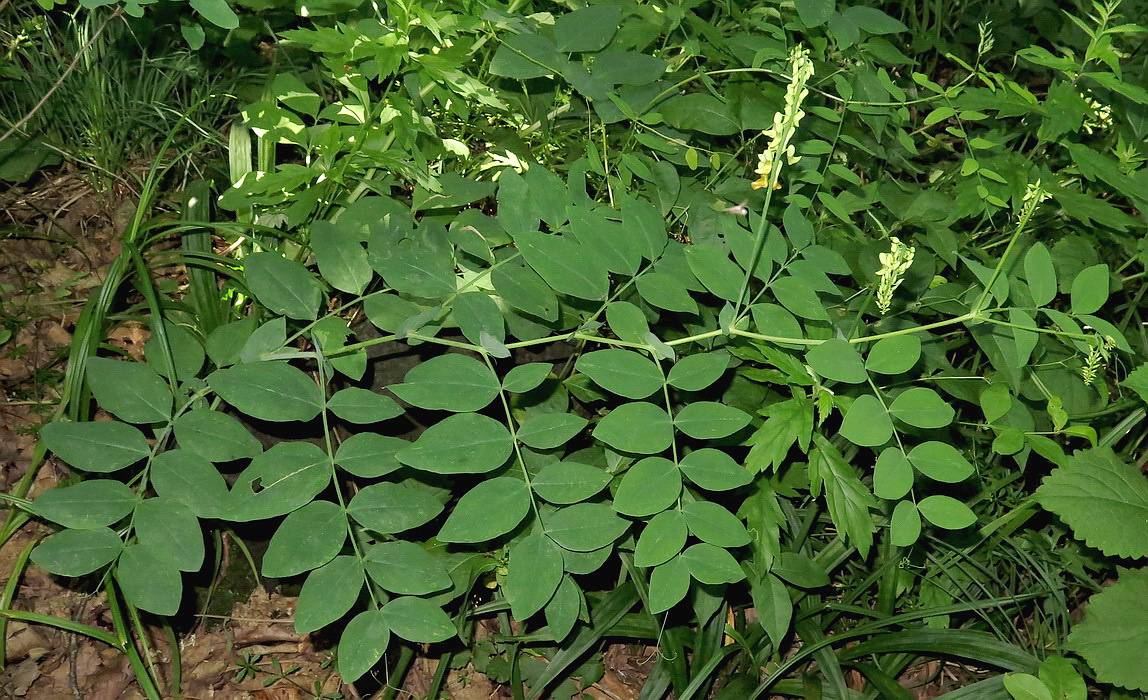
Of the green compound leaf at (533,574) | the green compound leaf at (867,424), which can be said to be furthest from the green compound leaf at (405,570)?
the green compound leaf at (867,424)

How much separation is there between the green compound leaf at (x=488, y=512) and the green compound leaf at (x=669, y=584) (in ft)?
0.80

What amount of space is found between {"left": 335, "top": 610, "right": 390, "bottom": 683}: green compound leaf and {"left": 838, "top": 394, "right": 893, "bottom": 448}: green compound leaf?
827 mm

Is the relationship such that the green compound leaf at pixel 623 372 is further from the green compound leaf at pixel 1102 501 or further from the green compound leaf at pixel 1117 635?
the green compound leaf at pixel 1117 635

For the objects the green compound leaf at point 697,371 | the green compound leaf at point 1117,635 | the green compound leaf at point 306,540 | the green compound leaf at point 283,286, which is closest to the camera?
the green compound leaf at point 306,540

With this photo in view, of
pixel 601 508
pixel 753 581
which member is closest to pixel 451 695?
pixel 753 581

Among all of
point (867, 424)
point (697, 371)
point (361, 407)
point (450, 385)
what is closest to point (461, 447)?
point (450, 385)

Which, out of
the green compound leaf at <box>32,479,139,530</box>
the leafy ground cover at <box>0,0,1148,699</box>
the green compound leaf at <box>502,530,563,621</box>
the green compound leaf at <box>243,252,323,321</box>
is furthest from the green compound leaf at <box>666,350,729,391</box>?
the green compound leaf at <box>32,479,139,530</box>

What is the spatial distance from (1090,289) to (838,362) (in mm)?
528

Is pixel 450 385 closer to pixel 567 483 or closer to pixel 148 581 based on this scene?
pixel 567 483

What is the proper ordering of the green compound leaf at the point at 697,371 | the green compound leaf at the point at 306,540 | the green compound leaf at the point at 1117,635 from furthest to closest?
the green compound leaf at the point at 1117,635, the green compound leaf at the point at 697,371, the green compound leaf at the point at 306,540

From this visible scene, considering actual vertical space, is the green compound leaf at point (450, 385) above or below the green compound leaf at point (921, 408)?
below

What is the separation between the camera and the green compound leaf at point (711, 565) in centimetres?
125

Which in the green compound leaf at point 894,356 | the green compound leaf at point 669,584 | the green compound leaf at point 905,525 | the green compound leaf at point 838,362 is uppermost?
the green compound leaf at point 838,362

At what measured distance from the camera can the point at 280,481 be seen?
128 centimetres
